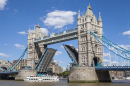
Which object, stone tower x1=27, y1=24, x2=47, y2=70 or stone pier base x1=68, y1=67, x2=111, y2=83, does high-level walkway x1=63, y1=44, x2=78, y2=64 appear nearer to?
stone pier base x1=68, y1=67, x2=111, y2=83

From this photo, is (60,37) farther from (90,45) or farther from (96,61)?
(96,61)

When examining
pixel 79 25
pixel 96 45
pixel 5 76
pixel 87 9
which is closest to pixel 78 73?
pixel 96 45

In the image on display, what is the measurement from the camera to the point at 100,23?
204ft

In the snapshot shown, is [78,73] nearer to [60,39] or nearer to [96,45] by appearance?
[96,45]

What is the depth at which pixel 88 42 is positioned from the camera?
56562 millimetres

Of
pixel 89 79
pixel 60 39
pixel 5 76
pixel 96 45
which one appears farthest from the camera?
pixel 5 76

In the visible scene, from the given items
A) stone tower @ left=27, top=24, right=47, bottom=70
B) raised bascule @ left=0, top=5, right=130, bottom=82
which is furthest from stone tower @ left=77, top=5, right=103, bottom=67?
stone tower @ left=27, top=24, right=47, bottom=70

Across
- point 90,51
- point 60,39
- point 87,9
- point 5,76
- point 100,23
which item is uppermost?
point 87,9

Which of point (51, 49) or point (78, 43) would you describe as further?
point (51, 49)

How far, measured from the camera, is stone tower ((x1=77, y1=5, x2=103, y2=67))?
56.7 metres

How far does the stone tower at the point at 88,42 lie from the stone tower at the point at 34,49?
76.1 ft

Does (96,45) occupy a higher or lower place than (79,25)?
lower

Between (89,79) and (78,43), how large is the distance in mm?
13765

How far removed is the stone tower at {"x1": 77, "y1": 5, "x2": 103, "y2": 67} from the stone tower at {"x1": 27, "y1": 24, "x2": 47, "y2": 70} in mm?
23180
